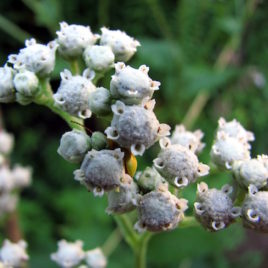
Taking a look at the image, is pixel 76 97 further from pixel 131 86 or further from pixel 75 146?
pixel 131 86

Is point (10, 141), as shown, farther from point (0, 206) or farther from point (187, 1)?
point (187, 1)

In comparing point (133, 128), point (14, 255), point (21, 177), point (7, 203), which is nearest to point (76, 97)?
point (133, 128)

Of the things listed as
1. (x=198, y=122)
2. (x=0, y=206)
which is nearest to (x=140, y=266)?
(x=0, y=206)

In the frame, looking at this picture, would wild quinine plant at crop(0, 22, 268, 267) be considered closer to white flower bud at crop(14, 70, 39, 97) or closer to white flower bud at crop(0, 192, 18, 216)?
white flower bud at crop(14, 70, 39, 97)

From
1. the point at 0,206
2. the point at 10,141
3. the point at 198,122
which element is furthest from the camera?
the point at 198,122

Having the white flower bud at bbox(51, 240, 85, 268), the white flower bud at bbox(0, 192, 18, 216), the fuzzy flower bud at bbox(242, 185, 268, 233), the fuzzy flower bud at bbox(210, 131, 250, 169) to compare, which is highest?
the white flower bud at bbox(0, 192, 18, 216)

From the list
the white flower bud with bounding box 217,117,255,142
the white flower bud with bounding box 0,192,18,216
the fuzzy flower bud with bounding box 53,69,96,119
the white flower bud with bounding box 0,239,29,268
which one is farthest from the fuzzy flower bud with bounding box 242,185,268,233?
the white flower bud with bounding box 0,192,18,216
